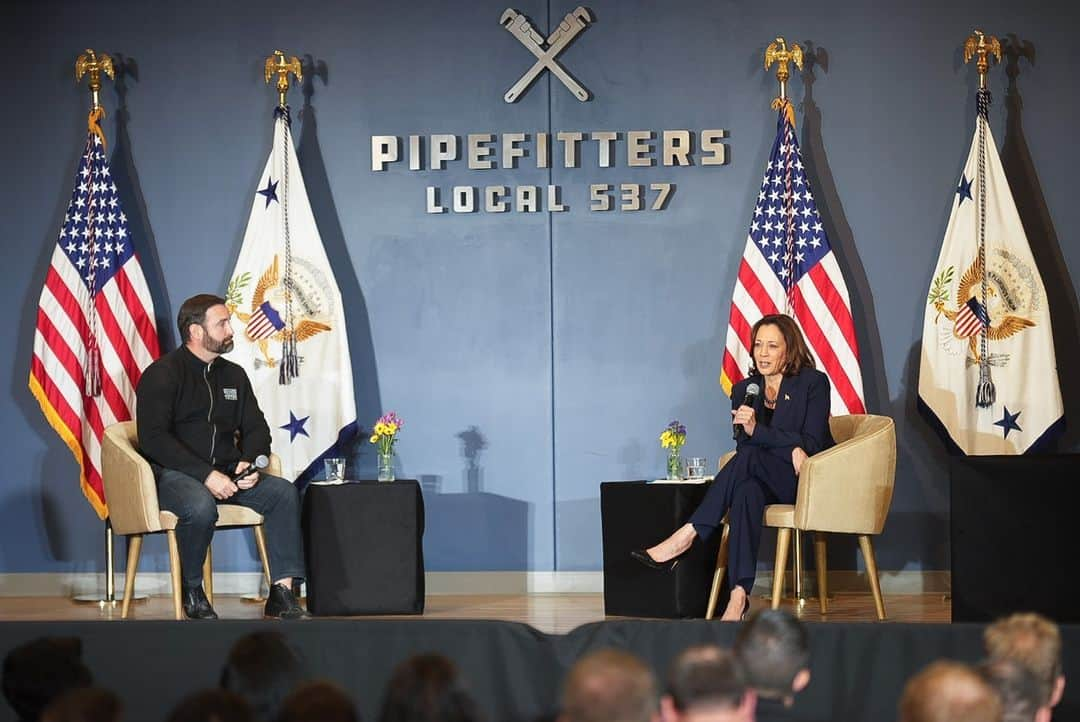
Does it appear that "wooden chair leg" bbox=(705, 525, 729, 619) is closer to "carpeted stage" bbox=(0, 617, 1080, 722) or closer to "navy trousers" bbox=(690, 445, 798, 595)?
"navy trousers" bbox=(690, 445, 798, 595)

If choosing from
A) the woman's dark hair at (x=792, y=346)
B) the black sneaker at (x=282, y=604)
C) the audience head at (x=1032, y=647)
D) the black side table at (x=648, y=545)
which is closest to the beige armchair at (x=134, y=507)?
the black sneaker at (x=282, y=604)

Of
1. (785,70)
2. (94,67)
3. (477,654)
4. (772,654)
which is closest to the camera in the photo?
(772,654)

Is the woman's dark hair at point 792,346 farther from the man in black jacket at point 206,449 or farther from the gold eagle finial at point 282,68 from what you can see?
the gold eagle finial at point 282,68

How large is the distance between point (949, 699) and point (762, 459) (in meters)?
3.63

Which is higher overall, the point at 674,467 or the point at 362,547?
the point at 674,467

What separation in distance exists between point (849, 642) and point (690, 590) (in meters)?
2.73

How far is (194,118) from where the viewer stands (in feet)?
22.4

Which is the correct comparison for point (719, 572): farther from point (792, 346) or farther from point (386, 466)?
point (386, 466)

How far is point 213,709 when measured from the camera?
6.06 feet

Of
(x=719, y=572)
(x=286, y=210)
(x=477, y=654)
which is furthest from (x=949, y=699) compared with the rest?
(x=286, y=210)

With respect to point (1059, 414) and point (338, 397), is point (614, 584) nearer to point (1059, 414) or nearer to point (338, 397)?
point (338, 397)

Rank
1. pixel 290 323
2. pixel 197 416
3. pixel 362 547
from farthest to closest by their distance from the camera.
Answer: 1. pixel 290 323
2. pixel 362 547
3. pixel 197 416

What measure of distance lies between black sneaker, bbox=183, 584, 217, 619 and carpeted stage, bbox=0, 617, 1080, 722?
2.49m

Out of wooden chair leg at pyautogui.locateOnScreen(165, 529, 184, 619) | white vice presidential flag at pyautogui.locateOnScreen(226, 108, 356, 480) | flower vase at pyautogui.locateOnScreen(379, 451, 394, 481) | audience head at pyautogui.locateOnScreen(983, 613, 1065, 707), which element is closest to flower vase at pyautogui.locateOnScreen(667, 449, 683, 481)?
flower vase at pyautogui.locateOnScreen(379, 451, 394, 481)
